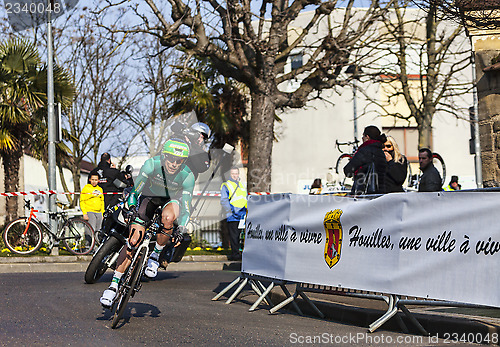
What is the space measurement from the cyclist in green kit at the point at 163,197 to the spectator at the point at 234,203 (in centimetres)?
730

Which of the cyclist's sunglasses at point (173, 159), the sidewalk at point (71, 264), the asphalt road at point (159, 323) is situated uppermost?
the cyclist's sunglasses at point (173, 159)

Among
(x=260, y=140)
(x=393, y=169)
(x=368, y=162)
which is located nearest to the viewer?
(x=368, y=162)

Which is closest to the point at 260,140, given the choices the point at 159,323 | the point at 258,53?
the point at 258,53

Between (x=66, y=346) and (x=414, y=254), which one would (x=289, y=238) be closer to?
(x=414, y=254)

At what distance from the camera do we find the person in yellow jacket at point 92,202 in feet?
52.8

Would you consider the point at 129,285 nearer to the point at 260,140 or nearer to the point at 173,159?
the point at 173,159

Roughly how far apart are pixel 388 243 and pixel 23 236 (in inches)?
407

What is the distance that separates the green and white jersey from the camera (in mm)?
7434

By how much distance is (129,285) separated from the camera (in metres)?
7.05

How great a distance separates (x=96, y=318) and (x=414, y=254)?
3248mm

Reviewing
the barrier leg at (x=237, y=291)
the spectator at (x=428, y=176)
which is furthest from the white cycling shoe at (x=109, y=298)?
the spectator at (x=428, y=176)

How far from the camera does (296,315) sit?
28.1 feet

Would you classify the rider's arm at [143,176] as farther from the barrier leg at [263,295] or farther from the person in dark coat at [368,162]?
the person in dark coat at [368,162]

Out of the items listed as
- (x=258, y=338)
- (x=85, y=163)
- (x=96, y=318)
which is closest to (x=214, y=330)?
(x=258, y=338)
